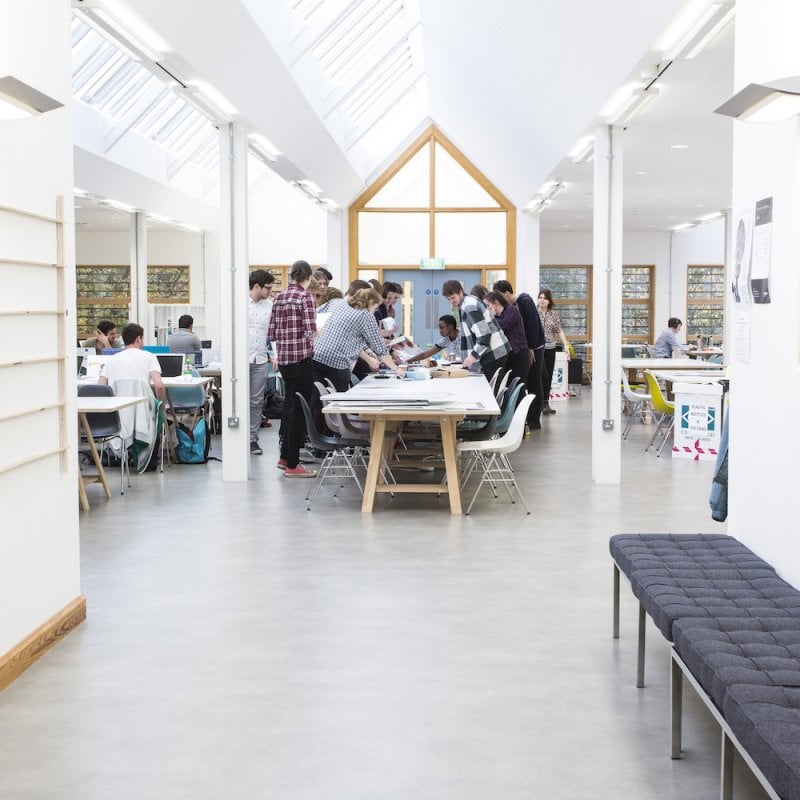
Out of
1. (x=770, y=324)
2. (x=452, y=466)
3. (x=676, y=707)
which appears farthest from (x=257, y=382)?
(x=676, y=707)

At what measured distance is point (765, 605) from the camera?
360 centimetres

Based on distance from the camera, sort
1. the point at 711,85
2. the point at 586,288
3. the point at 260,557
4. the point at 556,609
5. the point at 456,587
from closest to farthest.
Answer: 1. the point at 556,609
2. the point at 456,587
3. the point at 260,557
4. the point at 711,85
5. the point at 586,288

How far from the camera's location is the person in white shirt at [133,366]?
31.7ft

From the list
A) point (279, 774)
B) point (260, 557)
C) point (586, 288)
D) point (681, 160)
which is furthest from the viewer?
point (586, 288)

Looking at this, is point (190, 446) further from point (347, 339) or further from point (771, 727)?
point (771, 727)

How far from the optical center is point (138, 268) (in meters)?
19.2

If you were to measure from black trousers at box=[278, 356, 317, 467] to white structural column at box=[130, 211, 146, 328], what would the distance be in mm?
9855

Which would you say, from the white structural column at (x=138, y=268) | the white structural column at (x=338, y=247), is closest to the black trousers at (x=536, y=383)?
the white structural column at (x=338, y=247)

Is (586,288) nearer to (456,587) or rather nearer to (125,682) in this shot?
(456,587)

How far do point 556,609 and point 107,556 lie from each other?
9.46ft

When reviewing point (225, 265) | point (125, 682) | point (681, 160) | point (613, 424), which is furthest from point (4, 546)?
point (681, 160)

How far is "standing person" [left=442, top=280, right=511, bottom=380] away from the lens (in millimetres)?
10938

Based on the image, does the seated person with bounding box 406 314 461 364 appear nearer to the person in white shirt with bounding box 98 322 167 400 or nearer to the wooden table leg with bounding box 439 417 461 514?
the person in white shirt with bounding box 98 322 167 400

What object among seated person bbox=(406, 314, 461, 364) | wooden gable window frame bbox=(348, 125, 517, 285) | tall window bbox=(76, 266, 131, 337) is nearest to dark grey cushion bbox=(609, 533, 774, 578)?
seated person bbox=(406, 314, 461, 364)
